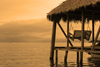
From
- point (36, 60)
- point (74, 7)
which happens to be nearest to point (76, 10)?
point (74, 7)

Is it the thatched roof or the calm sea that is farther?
the calm sea

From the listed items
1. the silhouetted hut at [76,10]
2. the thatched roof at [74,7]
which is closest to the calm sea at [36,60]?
the silhouetted hut at [76,10]

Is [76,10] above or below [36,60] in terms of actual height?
above

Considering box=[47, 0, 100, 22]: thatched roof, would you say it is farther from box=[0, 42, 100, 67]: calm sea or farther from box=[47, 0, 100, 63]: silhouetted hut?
box=[0, 42, 100, 67]: calm sea

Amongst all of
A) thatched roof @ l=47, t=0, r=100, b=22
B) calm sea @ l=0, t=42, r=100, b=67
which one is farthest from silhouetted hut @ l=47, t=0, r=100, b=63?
calm sea @ l=0, t=42, r=100, b=67

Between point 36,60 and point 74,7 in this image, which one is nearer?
point 74,7

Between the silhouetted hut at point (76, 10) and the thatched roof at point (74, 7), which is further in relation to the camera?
the silhouetted hut at point (76, 10)

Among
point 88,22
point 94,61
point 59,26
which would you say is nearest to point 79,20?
point 88,22

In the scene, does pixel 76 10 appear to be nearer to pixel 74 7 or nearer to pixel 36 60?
pixel 74 7

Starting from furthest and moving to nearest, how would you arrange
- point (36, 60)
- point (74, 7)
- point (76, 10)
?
point (36, 60) → point (76, 10) → point (74, 7)

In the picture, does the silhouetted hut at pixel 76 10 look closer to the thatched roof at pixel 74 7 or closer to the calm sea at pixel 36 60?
the thatched roof at pixel 74 7

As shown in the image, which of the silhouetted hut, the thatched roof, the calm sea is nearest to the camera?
the thatched roof

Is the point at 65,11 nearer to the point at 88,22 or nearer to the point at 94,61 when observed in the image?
the point at 88,22

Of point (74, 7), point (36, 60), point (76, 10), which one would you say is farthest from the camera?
point (36, 60)
